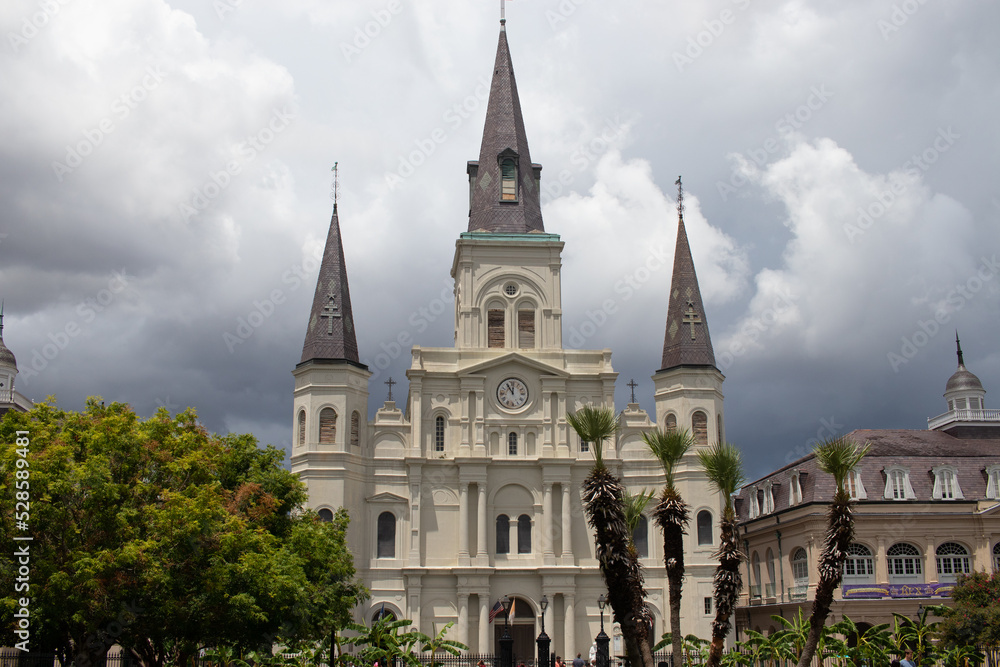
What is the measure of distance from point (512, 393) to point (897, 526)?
1992 cm

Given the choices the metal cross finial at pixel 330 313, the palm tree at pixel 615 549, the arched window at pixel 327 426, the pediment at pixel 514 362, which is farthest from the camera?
the pediment at pixel 514 362

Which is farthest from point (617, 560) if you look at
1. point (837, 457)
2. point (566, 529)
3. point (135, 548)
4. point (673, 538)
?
point (566, 529)

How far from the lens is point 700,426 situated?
5134 cm

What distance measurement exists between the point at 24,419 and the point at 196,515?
212 inches

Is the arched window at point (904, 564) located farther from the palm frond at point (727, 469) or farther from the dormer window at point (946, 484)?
the palm frond at point (727, 469)

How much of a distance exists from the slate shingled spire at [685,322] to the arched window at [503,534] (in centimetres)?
1180

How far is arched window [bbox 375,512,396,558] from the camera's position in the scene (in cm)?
4944

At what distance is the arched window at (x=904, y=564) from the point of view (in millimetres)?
46312

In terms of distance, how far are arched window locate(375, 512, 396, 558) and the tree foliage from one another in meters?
18.6

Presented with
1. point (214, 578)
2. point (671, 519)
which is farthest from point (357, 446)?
point (671, 519)

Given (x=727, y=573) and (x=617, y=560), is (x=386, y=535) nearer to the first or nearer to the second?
(x=727, y=573)

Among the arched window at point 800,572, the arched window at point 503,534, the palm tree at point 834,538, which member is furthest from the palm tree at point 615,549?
the arched window at point 800,572

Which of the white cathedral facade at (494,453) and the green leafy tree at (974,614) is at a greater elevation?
the white cathedral facade at (494,453)

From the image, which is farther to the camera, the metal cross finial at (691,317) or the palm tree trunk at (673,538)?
the metal cross finial at (691,317)
